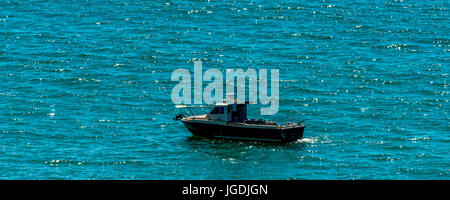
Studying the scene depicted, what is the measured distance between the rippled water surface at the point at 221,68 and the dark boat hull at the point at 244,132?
107 centimetres

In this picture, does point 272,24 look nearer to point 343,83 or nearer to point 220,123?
point 343,83

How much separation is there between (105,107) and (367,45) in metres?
48.3

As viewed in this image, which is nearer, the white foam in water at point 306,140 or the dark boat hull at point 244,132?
the dark boat hull at point 244,132

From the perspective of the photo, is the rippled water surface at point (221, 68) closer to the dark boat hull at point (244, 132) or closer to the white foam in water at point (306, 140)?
the white foam in water at point (306, 140)

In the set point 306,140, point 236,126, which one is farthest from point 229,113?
point 306,140

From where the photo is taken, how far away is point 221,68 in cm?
13338

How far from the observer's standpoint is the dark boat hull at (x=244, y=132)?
330 ft

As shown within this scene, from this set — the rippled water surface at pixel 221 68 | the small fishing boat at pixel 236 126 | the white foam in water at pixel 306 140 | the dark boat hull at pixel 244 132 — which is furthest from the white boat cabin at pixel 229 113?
the white foam in water at pixel 306 140

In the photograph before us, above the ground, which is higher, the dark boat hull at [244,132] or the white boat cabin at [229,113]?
the white boat cabin at [229,113]

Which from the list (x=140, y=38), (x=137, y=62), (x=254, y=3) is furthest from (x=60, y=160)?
(x=254, y=3)

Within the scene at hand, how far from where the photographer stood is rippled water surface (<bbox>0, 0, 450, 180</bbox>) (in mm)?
93750

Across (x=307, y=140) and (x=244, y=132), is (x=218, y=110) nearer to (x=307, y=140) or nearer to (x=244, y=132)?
(x=244, y=132)

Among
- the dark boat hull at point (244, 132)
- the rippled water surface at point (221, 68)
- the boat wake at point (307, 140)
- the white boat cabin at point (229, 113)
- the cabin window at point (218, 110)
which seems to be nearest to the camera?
the rippled water surface at point (221, 68)

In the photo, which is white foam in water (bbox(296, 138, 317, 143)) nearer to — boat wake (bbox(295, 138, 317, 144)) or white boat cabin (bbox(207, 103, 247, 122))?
boat wake (bbox(295, 138, 317, 144))
